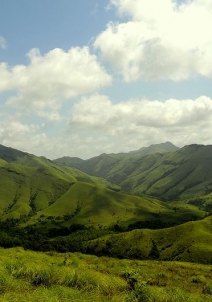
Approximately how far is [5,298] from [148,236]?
188 meters

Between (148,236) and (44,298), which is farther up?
(44,298)

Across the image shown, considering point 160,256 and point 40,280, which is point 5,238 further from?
point 40,280

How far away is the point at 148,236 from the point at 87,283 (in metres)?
181

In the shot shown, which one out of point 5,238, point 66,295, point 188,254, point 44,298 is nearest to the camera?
point 44,298

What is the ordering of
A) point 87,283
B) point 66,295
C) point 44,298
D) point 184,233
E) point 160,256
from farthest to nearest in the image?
1. point 184,233
2. point 160,256
3. point 87,283
4. point 66,295
5. point 44,298

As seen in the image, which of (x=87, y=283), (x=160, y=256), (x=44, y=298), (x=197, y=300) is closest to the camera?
(x=44, y=298)

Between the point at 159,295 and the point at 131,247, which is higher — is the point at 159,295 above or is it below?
above

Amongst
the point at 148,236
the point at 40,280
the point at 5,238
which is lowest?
the point at 5,238

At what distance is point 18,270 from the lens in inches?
811

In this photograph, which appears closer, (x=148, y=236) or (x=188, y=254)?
(x=188, y=254)

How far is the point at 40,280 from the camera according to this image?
19.3 metres

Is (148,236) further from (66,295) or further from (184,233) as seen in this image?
(66,295)

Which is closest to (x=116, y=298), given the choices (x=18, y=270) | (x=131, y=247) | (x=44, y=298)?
(x=44, y=298)

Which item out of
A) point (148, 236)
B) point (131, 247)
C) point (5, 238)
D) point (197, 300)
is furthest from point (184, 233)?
point (197, 300)
